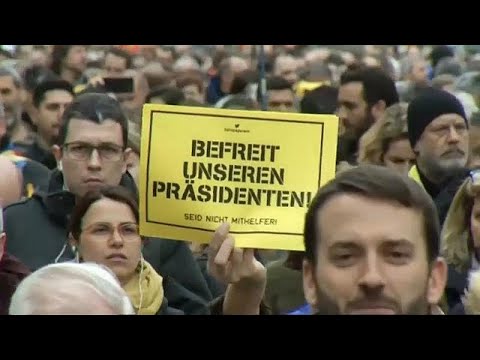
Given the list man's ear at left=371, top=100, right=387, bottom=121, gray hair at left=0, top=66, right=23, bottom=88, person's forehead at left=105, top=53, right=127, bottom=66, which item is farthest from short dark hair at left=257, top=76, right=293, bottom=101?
person's forehead at left=105, top=53, right=127, bottom=66

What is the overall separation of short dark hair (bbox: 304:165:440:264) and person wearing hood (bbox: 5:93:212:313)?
2.27 metres

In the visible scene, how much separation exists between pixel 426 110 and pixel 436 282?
146 inches

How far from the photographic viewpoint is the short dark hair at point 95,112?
280 inches

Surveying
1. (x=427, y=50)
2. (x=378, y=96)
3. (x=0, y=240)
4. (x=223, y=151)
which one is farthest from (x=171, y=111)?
(x=427, y=50)

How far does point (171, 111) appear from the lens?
5.30m

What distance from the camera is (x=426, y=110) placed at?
7.96 meters

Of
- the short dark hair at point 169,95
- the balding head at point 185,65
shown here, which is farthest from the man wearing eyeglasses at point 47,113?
the balding head at point 185,65

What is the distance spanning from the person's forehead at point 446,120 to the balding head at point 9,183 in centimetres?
187

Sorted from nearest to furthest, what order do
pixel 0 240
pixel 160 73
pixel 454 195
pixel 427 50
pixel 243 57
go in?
pixel 0 240 < pixel 454 195 < pixel 160 73 < pixel 243 57 < pixel 427 50

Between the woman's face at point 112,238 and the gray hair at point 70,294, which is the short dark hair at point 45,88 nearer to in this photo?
the woman's face at point 112,238

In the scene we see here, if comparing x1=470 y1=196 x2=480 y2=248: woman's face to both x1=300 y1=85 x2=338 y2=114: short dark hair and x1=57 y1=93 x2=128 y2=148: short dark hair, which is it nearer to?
x1=57 y1=93 x2=128 y2=148: short dark hair

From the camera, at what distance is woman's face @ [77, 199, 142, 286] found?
6273mm

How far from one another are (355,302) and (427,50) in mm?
14818

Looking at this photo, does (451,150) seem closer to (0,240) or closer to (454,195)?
(454,195)
